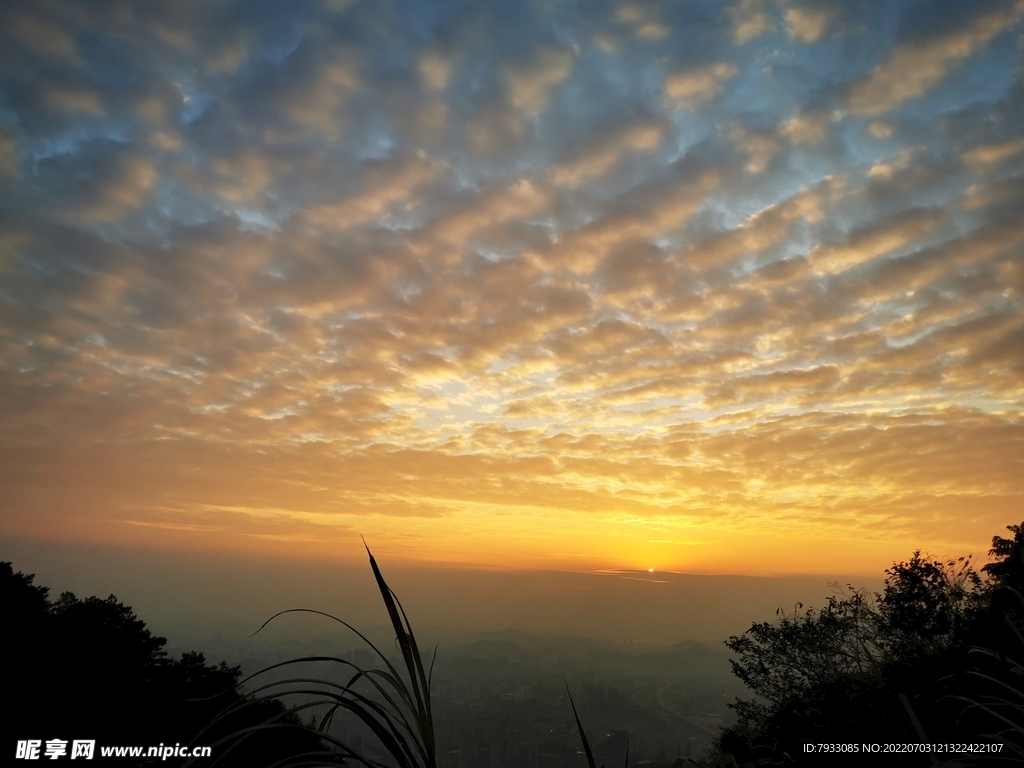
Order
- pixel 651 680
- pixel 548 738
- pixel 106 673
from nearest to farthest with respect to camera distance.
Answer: pixel 106 673, pixel 548 738, pixel 651 680

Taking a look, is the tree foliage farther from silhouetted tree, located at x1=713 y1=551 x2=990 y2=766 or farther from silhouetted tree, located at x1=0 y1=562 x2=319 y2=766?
silhouetted tree, located at x1=0 y1=562 x2=319 y2=766

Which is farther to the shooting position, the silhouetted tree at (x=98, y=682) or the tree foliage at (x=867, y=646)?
the silhouetted tree at (x=98, y=682)

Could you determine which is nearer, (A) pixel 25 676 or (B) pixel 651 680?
(A) pixel 25 676

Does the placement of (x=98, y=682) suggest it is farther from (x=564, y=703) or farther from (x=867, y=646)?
(x=564, y=703)

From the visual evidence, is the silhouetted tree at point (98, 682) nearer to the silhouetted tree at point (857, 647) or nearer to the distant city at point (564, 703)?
the distant city at point (564, 703)

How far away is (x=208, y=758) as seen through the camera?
1.64 meters

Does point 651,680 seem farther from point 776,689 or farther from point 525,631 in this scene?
point 776,689

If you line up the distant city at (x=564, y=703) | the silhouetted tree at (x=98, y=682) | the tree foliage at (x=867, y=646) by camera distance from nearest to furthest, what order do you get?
1. the tree foliage at (x=867, y=646)
2. the silhouetted tree at (x=98, y=682)
3. the distant city at (x=564, y=703)

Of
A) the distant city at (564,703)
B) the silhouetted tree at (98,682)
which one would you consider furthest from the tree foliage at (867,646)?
the silhouetted tree at (98,682)

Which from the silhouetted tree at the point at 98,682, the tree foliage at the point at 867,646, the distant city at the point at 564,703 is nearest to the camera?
the tree foliage at the point at 867,646

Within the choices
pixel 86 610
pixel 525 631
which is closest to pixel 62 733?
pixel 86 610

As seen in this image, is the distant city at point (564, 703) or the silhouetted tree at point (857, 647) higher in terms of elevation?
the silhouetted tree at point (857, 647)

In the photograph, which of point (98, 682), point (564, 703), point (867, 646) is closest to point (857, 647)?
point (867, 646)

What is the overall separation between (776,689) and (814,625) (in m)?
2.66
